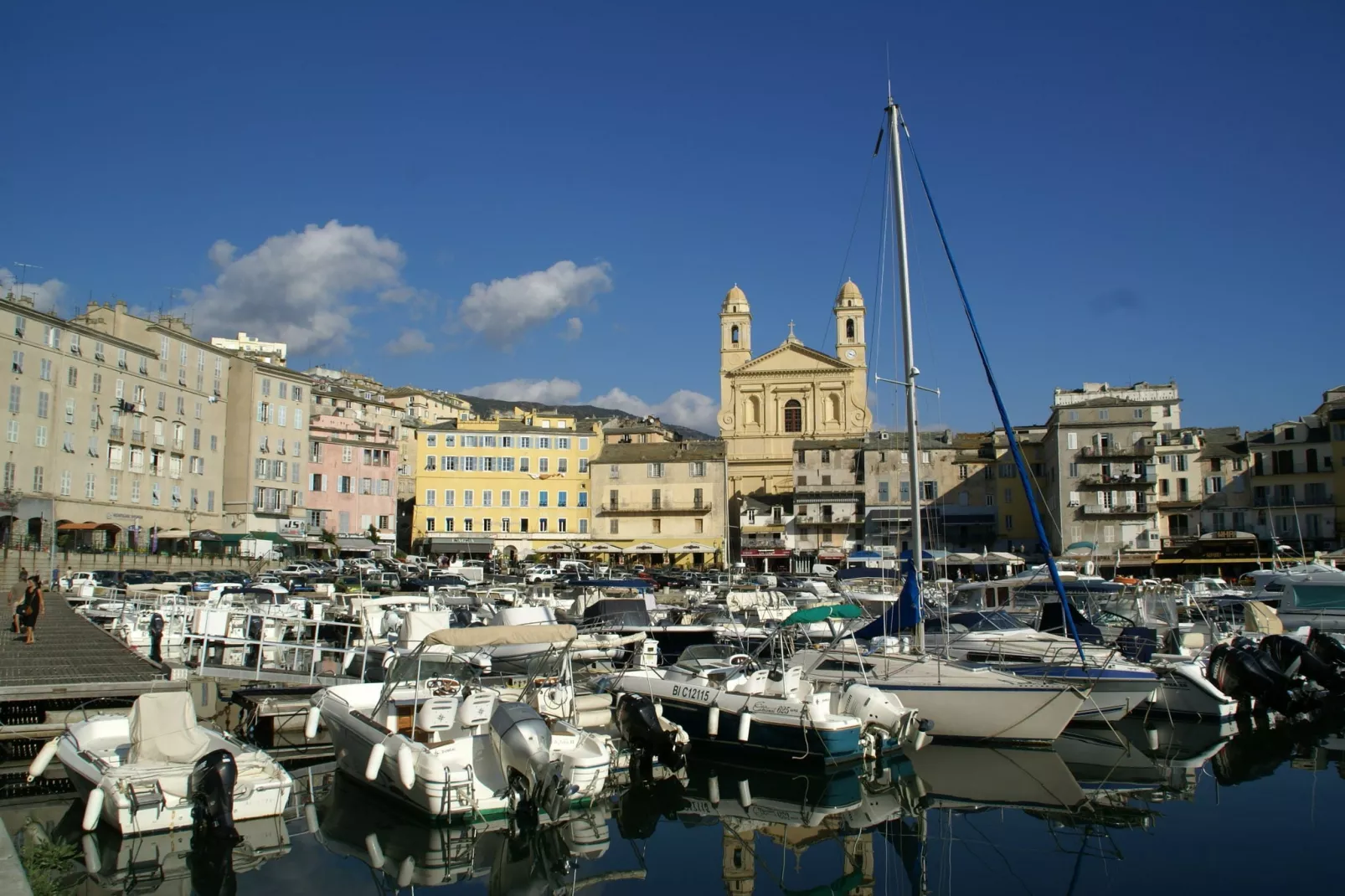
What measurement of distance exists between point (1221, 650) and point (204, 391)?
59528 millimetres

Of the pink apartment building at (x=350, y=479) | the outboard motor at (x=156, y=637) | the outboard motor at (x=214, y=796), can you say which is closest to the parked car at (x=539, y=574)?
the pink apartment building at (x=350, y=479)

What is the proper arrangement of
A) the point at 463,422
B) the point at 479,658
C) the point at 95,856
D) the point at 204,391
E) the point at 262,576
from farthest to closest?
the point at 463,422
the point at 204,391
the point at 262,576
the point at 479,658
the point at 95,856

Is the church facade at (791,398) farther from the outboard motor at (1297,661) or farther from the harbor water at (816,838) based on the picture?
the harbor water at (816,838)

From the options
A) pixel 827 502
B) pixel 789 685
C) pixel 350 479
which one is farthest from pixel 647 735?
pixel 350 479

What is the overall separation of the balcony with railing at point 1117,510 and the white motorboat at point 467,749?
60151 millimetres

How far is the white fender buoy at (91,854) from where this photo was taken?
44.3ft

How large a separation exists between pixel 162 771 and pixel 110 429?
167 feet

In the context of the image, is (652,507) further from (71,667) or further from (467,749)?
(467,749)

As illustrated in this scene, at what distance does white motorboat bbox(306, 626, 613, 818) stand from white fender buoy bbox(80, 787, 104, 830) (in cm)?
347

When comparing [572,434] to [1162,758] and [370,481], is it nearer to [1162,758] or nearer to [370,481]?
[370,481]

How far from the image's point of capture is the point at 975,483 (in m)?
76.3

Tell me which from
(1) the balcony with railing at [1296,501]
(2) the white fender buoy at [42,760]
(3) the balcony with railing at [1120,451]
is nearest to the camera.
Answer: (2) the white fender buoy at [42,760]

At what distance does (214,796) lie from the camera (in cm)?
1431

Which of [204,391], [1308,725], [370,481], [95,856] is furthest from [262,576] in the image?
[1308,725]
